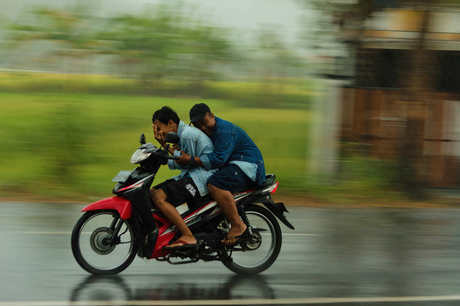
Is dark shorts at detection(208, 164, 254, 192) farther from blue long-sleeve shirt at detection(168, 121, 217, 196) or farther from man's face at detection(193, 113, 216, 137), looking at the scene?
man's face at detection(193, 113, 216, 137)

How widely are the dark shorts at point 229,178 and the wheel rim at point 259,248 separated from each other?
0.39 meters

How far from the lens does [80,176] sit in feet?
33.8

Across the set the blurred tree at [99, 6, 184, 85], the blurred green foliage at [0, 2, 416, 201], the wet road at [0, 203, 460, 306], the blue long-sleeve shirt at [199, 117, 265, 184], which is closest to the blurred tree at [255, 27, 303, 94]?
the blurred green foliage at [0, 2, 416, 201]

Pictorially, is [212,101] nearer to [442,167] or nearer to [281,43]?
[281,43]

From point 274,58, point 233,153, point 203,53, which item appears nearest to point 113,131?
point 203,53

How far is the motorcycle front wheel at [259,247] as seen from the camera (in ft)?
17.2

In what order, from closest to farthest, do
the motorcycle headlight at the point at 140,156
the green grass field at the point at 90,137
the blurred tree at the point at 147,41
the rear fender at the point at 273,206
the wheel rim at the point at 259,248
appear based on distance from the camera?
the motorcycle headlight at the point at 140,156 < the rear fender at the point at 273,206 < the wheel rim at the point at 259,248 < the green grass field at the point at 90,137 < the blurred tree at the point at 147,41

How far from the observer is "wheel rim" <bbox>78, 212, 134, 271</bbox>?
4930 millimetres

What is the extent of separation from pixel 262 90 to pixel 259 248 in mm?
7490

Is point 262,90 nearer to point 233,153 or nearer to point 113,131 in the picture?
point 113,131

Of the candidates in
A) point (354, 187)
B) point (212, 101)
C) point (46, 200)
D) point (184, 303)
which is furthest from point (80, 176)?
point (184, 303)

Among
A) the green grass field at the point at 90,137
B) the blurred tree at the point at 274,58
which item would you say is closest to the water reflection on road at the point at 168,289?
the green grass field at the point at 90,137

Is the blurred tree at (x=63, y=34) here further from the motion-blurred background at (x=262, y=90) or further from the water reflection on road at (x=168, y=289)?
the water reflection on road at (x=168, y=289)

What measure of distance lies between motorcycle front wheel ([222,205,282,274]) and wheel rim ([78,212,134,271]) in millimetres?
1039
